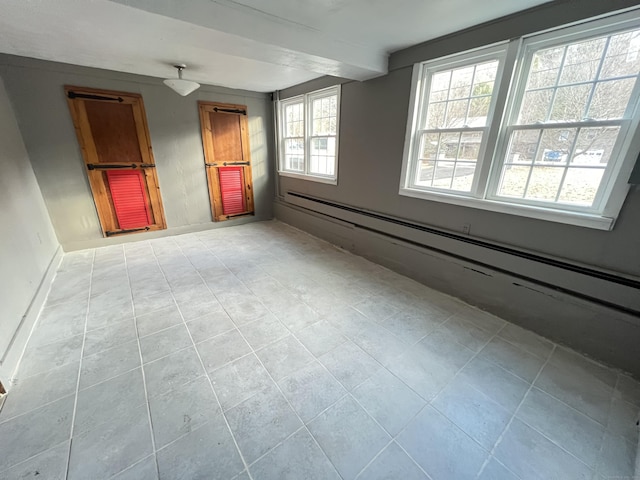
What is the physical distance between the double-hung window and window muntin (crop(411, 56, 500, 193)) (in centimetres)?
135

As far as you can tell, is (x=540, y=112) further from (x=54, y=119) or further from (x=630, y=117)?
(x=54, y=119)

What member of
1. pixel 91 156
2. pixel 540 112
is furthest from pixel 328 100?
pixel 91 156

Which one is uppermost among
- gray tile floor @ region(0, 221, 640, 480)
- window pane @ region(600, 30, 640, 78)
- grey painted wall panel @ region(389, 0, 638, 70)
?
grey painted wall panel @ region(389, 0, 638, 70)

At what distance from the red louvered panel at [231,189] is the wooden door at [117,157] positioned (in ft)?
3.50

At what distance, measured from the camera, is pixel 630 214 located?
172 centimetres

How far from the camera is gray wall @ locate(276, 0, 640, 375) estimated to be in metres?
1.78

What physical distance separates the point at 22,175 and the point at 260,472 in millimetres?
4029

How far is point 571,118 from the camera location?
6.22 feet

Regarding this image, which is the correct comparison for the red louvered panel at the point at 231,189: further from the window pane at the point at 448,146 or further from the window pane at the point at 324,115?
the window pane at the point at 448,146

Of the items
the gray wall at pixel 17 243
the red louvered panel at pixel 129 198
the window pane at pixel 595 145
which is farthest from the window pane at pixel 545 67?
the red louvered panel at pixel 129 198

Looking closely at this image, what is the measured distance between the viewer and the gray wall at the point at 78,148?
3.22 m

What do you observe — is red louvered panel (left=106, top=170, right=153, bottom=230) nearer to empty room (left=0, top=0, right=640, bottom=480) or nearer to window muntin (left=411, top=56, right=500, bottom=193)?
empty room (left=0, top=0, right=640, bottom=480)

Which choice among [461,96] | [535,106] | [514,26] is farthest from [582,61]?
[461,96]

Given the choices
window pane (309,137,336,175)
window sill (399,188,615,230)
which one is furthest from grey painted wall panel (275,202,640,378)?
window pane (309,137,336,175)
